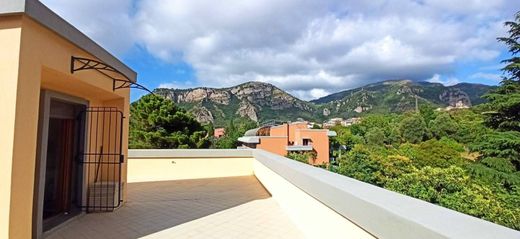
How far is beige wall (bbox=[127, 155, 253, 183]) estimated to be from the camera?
445 inches

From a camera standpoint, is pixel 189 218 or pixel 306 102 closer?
pixel 189 218

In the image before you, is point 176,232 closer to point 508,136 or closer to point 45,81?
point 45,81

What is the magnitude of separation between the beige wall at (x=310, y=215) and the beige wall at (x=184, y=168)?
16.6 ft

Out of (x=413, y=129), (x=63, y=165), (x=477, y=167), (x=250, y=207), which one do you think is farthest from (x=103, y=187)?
(x=413, y=129)

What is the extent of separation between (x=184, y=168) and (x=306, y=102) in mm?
93311

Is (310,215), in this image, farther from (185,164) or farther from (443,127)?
(443,127)

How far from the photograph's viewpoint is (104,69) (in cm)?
528

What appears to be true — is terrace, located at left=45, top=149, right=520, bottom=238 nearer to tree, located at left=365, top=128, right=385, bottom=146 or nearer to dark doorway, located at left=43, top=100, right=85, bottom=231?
dark doorway, located at left=43, top=100, right=85, bottom=231

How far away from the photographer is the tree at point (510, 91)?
2375cm

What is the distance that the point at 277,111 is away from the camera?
295ft

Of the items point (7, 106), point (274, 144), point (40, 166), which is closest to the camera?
point (7, 106)

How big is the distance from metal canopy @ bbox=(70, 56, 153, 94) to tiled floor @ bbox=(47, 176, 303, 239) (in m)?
2.38

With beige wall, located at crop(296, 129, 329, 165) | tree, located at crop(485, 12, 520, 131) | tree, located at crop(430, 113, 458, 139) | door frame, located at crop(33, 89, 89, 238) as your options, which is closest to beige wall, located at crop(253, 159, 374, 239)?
door frame, located at crop(33, 89, 89, 238)

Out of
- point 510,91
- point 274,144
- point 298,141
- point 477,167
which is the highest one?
point 510,91
